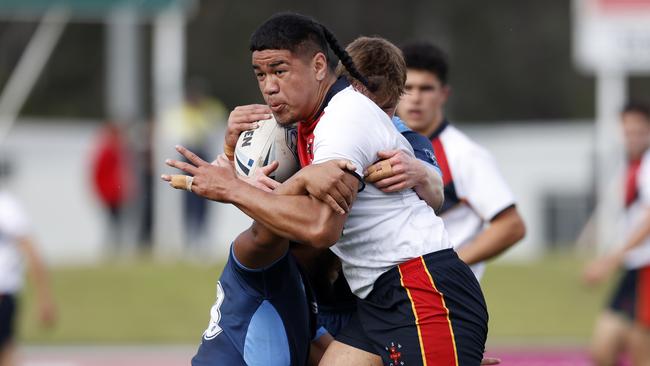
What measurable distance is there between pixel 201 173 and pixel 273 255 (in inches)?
25.7

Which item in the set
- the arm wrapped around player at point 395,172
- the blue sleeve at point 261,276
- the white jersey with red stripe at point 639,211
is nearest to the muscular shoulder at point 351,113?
the arm wrapped around player at point 395,172

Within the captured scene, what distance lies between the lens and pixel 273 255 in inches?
227

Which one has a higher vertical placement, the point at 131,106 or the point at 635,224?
the point at 131,106

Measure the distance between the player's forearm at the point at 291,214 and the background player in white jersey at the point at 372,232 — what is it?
0.07 meters

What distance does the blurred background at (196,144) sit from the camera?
1509cm

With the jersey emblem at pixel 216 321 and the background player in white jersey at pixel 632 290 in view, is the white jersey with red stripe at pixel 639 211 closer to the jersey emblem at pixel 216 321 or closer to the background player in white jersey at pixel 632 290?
the background player in white jersey at pixel 632 290

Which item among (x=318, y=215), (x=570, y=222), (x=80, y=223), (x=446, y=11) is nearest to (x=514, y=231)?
(x=318, y=215)

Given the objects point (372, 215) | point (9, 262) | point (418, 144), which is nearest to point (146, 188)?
point (9, 262)

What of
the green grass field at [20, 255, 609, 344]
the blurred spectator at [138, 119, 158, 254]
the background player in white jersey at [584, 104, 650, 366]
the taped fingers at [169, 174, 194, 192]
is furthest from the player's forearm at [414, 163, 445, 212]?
the blurred spectator at [138, 119, 158, 254]

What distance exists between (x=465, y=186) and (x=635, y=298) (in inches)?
137

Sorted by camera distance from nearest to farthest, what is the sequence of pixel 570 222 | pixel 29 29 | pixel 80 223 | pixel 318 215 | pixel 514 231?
pixel 318 215, pixel 514 231, pixel 80 223, pixel 570 222, pixel 29 29

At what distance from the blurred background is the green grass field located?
37 millimetres

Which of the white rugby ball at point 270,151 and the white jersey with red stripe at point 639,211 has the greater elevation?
the white rugby ball at point 270,151

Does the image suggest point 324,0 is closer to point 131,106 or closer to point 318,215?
point 131,106
